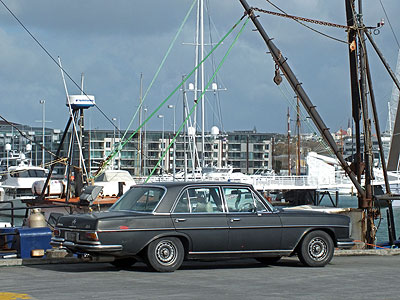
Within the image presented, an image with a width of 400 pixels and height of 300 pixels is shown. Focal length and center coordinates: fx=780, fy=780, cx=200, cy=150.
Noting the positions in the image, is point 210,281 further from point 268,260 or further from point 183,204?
point 268,260

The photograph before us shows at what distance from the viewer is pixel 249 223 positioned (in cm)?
1347

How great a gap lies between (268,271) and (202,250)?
123 cm

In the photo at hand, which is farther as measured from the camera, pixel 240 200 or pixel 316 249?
pixel 316 249

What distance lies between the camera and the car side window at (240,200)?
1360 centimetres

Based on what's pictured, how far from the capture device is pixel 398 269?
13906mm

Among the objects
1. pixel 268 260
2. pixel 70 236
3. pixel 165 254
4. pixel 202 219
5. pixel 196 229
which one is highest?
pixel 202 219

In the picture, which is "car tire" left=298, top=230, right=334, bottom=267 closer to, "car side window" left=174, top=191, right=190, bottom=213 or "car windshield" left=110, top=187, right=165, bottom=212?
"car side window" left=174, top=191, right=190, bottom=213

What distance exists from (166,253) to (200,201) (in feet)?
3.78

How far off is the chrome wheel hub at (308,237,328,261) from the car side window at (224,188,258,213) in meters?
A: 1.28

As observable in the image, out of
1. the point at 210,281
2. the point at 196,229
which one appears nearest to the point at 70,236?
the point at 196,229

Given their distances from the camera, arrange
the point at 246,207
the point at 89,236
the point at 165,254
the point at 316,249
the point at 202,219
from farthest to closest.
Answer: the point at 316,249 → the point at 246,207 → the point at 202,219 → the point at 165,254 → the point at 89,236

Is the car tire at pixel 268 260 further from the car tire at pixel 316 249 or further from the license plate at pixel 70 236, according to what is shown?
the license plate at pixel 70 236

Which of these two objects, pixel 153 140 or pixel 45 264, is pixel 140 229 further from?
pixel 153 140

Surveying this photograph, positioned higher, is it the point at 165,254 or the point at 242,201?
the point at 242,201
